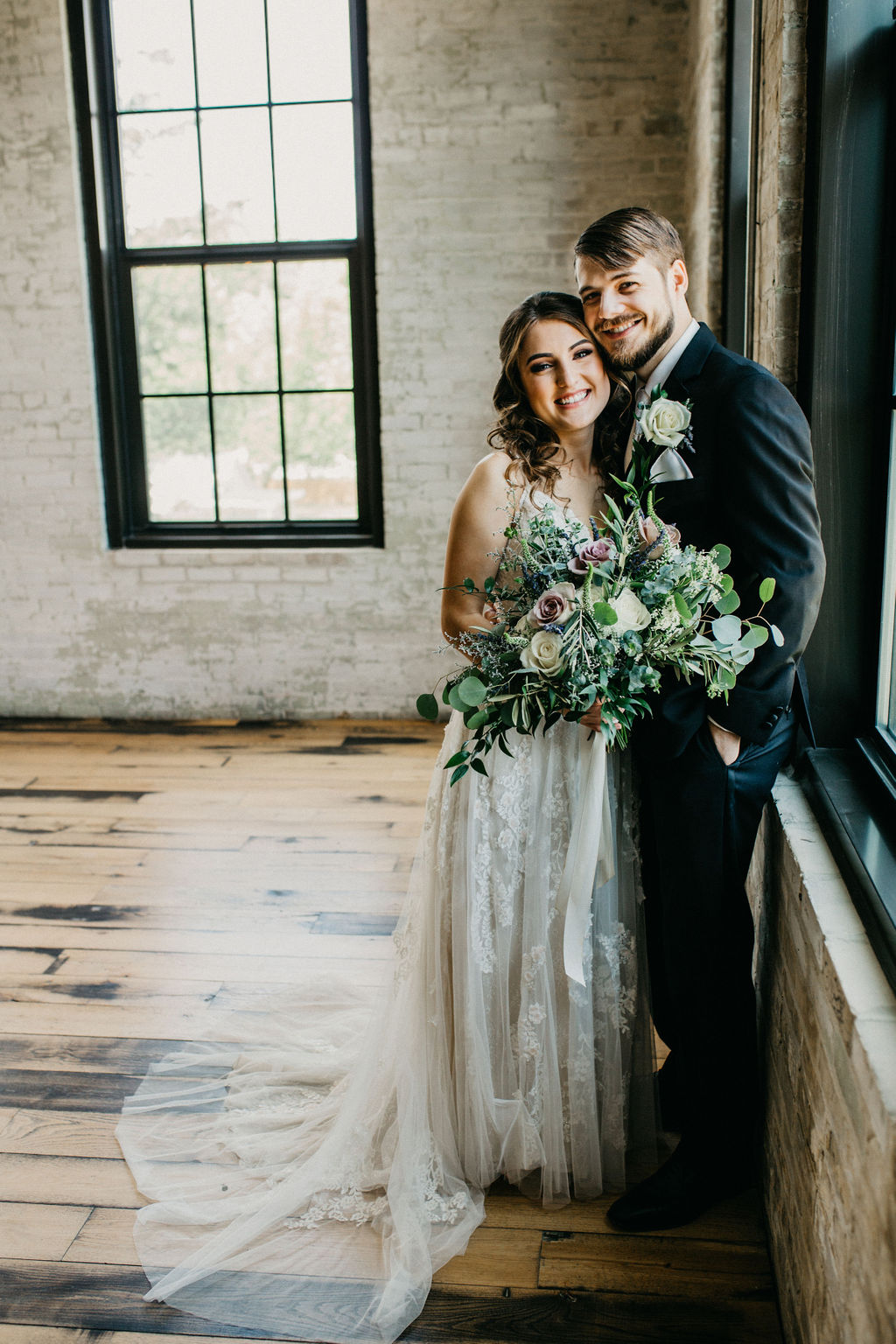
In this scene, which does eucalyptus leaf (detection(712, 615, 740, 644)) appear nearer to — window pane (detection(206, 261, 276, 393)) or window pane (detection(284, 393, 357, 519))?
window pane (detection(284, 393, 357, 519))

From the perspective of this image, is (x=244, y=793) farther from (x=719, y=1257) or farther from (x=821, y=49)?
(x=821, y=49)

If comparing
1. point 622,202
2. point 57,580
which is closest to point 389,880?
point 57,580

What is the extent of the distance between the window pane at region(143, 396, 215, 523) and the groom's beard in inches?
149

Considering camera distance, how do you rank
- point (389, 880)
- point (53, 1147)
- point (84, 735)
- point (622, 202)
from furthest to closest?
point (84, 735) < point (622, 202) < point (389, 880) < point (53, 1147)

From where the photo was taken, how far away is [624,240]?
1825 millimetres

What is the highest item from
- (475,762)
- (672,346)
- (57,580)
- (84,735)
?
(672,346)

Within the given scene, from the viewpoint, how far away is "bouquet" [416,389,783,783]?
1604 millimetres

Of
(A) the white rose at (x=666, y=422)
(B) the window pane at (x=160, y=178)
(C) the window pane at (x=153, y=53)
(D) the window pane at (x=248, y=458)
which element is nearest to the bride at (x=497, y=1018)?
(A) the white rose at (x=666, y=422)

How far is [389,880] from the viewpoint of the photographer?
349 cm

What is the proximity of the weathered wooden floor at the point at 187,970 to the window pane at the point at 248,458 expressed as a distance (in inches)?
44.7

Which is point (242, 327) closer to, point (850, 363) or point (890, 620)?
point (850, 363)

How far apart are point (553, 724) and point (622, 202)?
3.68 metres

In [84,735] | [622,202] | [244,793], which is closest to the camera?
[244,793]

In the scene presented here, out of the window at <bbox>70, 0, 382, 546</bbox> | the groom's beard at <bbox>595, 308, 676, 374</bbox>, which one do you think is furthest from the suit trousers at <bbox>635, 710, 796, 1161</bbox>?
the window at <bbox>70, 0, 382, 546</bbox>
